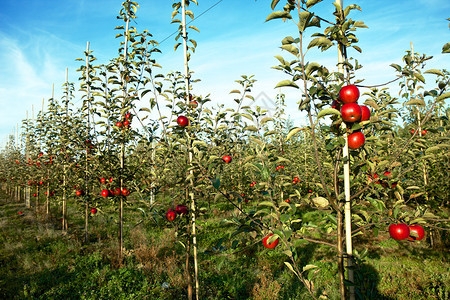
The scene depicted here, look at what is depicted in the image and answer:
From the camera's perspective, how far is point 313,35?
1631 millimetres

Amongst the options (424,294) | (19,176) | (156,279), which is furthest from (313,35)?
(19,176)

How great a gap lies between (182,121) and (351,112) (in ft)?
6.73

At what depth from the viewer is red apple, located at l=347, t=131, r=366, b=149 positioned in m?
1.51

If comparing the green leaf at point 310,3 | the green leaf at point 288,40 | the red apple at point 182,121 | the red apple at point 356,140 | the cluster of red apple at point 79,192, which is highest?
the green leaf at point 310,3

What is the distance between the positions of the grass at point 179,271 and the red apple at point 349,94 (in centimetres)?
265

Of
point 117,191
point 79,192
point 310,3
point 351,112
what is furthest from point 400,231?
point 79,192

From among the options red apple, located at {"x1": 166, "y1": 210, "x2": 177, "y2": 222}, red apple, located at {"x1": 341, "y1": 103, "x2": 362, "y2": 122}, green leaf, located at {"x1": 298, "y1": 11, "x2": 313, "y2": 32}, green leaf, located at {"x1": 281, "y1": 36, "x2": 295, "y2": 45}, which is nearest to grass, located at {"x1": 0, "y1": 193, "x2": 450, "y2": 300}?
red apple, located at {"x1": 166, "y1": 210, "x2": 177, "y2": 222}

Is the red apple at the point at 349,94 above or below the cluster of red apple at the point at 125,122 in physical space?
below

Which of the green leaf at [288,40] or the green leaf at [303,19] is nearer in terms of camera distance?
the green leaf at [303,19]

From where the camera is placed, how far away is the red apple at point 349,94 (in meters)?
1.46

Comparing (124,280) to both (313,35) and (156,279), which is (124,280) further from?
(313,35)

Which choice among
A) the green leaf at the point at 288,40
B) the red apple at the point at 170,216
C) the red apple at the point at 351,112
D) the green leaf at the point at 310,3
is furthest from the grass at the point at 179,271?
the green leaf at the point at 310,3

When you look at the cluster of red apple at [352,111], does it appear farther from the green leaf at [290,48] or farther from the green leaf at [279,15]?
the green leaf at [279,15]

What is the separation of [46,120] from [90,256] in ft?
18.3
